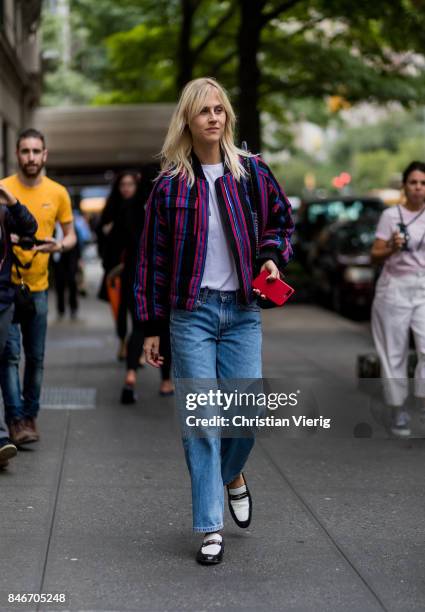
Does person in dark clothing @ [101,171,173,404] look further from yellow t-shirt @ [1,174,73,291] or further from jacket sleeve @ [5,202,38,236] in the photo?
jacket sleeve @ [5,202,38,236]

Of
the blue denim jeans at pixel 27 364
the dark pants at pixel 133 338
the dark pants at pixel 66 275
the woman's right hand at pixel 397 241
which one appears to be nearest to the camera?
the blue denim jeans at pixel 27 364

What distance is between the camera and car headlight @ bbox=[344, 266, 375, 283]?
682 inches

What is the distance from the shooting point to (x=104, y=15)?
28391 millimetres

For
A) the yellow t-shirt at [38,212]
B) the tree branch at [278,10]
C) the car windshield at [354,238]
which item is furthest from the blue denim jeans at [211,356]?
the tree branch at [278,10]

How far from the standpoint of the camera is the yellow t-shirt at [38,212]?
7082mm

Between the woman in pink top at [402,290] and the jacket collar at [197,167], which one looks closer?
the jacket collar at [197,167]

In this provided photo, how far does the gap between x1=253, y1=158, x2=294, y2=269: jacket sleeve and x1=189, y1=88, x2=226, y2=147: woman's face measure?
0.28 metres

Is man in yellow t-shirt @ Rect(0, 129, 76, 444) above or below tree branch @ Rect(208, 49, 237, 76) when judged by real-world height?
below

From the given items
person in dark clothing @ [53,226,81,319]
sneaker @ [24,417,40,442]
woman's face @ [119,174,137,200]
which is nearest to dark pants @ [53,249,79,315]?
person in dark clothing @ [53,226,81,319]

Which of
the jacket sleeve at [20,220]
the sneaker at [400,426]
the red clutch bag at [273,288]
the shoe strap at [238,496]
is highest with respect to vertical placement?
the jacket sleeve at [20,220]

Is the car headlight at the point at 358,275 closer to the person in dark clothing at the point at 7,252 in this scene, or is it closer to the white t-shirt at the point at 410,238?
the white t-shirt at the point at 410,238

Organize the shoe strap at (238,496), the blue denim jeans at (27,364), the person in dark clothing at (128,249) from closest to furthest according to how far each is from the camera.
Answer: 1. the shoe strap at (238,496)
2. the blue denim jeans at (27,364)
3. the person in dark clothing at (128,249)

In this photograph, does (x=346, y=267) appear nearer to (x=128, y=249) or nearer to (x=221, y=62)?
(x=128, y=249)

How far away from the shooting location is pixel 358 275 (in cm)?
1739
